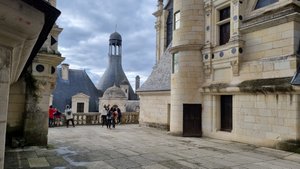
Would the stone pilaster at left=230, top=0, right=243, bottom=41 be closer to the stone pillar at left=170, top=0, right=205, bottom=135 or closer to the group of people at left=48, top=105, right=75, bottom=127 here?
the stone pillar at left=170, top=0, right=205, bottom=135

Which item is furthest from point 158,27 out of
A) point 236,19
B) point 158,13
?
point 236,19

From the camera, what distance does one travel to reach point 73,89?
96.7 ft

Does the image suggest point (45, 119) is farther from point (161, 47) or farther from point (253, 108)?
point (161, 47)

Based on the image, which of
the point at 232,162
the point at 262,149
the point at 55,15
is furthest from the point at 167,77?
the point at 55,15

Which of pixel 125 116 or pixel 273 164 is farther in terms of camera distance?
pixel 125 116

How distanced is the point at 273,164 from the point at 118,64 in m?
33.3

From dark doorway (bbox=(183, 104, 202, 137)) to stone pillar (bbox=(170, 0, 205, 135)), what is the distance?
0.58 feet

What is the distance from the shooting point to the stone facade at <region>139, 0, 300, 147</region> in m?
8.00

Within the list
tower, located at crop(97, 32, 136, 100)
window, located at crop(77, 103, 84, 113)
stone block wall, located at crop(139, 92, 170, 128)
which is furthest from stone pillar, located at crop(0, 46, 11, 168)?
tower, located at crop(97, 32, 136, 100)

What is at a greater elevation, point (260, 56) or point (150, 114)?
point (260, 56)

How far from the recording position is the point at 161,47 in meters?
20.2

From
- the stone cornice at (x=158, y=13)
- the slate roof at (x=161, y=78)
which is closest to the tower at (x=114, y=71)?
the stone cornice at (x=158, y=13)

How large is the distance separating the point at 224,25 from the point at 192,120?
431 cm

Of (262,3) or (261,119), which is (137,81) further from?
(261,119)
